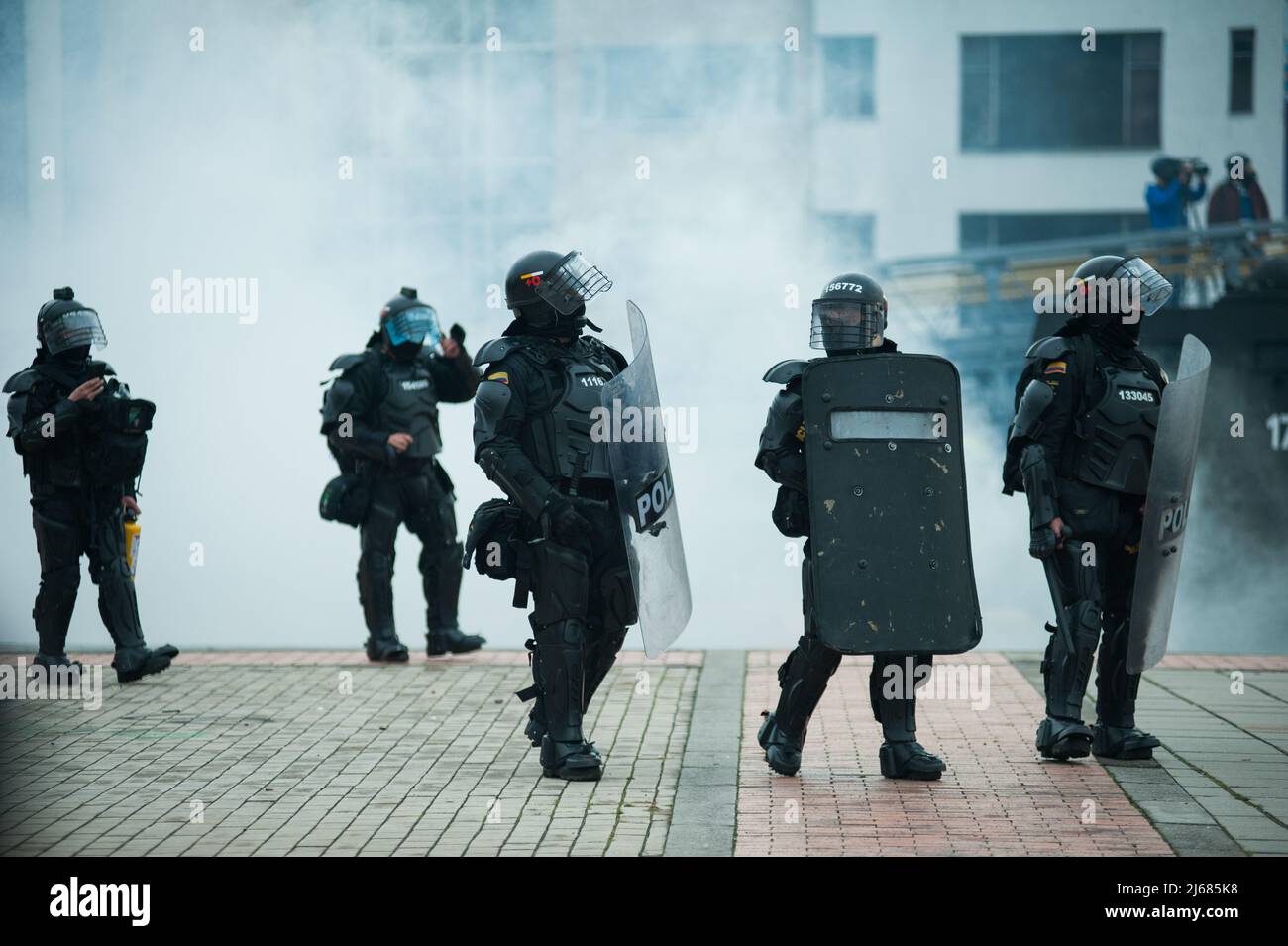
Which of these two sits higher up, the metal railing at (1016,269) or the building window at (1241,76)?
the building window at (1241,76)

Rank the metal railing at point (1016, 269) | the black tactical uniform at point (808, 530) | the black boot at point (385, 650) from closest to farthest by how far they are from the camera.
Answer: the black tactical uniform at point (808, 530)
the black boot at point (385, 650)
the metal railing at point (1016, 269)

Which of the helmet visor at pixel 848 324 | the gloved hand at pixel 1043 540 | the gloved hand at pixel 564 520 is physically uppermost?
the helmet visor at pixel 848 324

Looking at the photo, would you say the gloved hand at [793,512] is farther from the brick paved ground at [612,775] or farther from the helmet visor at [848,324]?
the brick paved ground at [612,775]

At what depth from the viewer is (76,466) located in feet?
25.7

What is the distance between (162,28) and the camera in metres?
15.0

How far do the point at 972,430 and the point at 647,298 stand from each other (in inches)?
145

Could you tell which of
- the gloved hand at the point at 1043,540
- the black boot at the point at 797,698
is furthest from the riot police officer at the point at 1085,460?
the black boot at the point at 797,698

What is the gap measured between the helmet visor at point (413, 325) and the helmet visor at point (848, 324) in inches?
133

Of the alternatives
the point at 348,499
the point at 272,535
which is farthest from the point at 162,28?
the point at 348,499

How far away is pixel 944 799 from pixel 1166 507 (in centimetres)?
→ 137

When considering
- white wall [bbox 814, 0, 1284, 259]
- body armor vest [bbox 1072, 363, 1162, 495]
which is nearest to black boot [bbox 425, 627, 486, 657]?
body armor vest [bbox 1072, 363, 1162, 495]

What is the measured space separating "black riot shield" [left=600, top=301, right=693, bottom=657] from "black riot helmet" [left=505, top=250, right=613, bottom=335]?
0.22m

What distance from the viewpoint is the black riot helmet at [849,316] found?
5613mm
